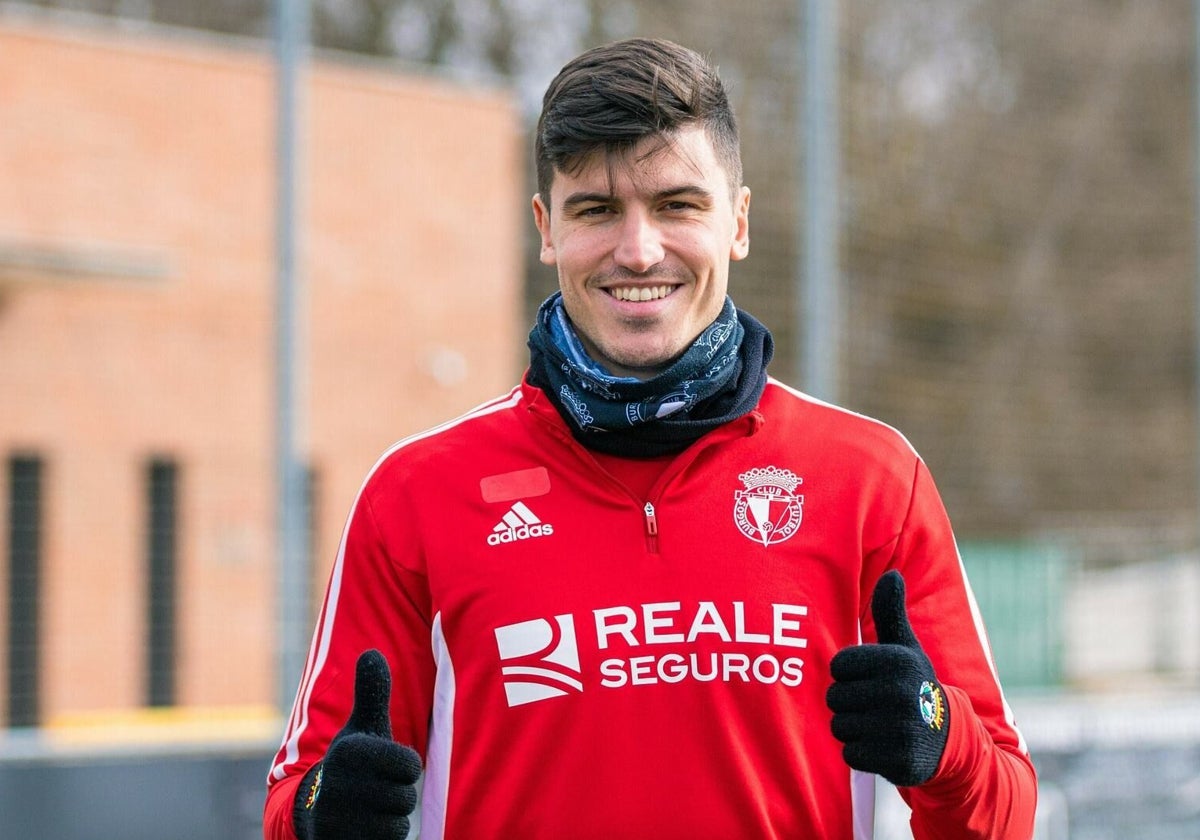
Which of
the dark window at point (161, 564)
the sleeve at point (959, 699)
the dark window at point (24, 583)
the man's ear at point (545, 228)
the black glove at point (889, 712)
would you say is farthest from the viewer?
the dark window at point (161, 564)

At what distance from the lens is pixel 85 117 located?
7.43 m

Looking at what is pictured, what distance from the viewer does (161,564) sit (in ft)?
22.3

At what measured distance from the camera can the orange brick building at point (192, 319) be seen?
6379 mm

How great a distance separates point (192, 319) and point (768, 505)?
19.5 feet

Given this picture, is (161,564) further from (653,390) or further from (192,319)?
(653,390)

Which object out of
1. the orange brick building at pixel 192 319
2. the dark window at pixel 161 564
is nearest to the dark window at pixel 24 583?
the orange brick building at pixel 192 319

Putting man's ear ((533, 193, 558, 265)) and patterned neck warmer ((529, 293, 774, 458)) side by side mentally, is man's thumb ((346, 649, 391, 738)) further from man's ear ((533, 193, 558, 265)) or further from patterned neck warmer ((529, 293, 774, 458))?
man's ear ((533, 193, 558, 265))

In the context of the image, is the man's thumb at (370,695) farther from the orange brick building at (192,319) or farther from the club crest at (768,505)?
the orange brick building at (192,319)

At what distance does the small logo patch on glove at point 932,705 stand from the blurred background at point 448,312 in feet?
11.1

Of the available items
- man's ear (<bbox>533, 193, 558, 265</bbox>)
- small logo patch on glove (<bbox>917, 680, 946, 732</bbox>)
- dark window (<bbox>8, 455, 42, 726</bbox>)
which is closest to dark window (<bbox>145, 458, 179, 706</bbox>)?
dark window (<bbox>8, 455, 42, 726</bbox>)

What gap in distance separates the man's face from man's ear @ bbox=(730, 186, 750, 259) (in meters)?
0.06

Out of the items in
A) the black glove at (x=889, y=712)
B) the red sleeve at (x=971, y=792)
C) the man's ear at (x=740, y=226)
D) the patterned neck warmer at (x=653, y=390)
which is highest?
the man's ear at (x=740, y=226)

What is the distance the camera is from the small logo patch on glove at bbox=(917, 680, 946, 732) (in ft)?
5.39

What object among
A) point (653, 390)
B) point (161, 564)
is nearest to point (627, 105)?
point (653, 390)
